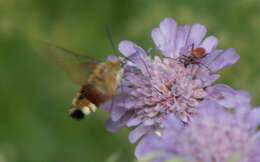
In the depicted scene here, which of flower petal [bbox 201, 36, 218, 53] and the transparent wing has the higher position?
flower petal [bbox 201, 36, 218, 53]

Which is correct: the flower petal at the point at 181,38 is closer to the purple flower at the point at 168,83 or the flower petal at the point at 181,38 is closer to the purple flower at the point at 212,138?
the purple flower at the point at 168,83

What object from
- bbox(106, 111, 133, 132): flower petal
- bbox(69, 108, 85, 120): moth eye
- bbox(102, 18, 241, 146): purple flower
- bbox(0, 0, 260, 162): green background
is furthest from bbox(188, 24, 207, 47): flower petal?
bbox(0, 0, 260, 162): green background

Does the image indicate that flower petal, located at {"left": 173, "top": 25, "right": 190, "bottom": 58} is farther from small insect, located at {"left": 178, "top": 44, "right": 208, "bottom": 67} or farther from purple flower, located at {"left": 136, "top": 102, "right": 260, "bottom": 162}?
purple flower, located at {"left": 136, "top": 102, "right": 260, "bottom": 162}

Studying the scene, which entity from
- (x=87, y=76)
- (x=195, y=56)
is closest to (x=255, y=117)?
(x=195, y=56)

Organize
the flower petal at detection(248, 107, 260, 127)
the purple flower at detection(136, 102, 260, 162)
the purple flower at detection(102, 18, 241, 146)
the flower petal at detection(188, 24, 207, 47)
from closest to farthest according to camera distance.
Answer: the purple flower at detection(136, 102, 260, 162)
the flower petal at detection(248, 107, 260, 127)
the purple flower at detection(102, 18, 241, 146)
the flower petal at detection(188, 24, 207, 47)

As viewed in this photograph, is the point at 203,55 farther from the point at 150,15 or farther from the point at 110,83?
the point at 150,15

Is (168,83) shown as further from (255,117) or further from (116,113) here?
(255,117)
